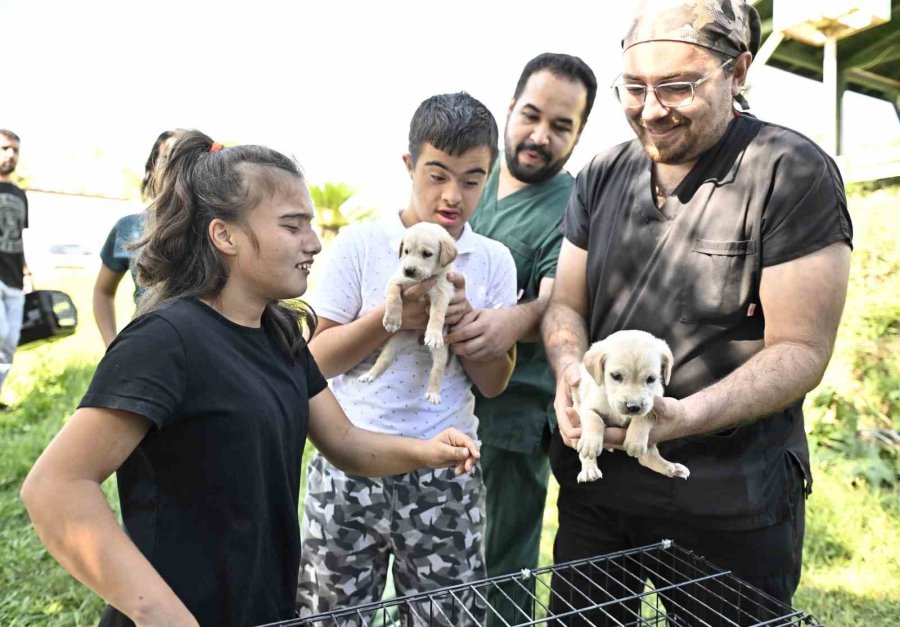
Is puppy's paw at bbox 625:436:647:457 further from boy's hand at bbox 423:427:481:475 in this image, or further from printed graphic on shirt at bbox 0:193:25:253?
printed graphic on shirt at bbox 0:193:25:253

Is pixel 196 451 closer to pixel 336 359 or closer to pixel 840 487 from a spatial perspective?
pixel 336 359

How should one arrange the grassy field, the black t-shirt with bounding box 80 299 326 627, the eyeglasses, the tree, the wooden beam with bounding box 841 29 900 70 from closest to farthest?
the black t-shirt with bounding box 80 299 326 627 → the eyeglasses → the grassy field → the wooden beam with bounding box 841 29 900 70 → the tree

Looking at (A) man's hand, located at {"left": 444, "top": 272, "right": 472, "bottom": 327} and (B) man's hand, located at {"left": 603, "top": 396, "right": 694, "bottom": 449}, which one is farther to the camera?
(A) man's hand, located at {"left": 444, "top": 272, "right": 472, "bottom": 327}

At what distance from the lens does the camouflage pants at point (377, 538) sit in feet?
7.87

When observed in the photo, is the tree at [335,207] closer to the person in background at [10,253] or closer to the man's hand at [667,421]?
the person in background at [10,253]

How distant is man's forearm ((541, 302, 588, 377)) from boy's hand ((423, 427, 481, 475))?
0.46m

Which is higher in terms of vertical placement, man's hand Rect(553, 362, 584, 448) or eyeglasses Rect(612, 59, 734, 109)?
eyeglasses Rect(612, 59, 734, 109)

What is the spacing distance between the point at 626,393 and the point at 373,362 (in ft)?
3.60

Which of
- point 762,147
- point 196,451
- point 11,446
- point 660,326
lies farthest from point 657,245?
point 11,446

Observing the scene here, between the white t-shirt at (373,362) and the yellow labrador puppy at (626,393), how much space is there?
678 millimetres

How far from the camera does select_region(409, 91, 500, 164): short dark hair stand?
94.7 inches

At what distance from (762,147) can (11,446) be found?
6.83m

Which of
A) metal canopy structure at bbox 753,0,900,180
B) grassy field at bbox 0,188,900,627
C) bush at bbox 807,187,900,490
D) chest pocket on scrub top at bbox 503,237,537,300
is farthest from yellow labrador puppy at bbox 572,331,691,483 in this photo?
metal canopy structure at bbox 753,0,900,180

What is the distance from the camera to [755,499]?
204 centimetres
